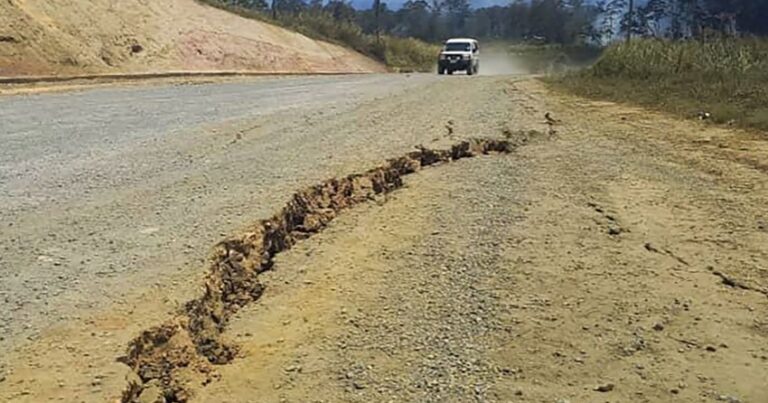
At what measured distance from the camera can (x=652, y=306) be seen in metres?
4.45

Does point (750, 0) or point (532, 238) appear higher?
point (750, 0)

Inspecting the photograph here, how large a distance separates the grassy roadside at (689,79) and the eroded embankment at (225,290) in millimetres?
6480

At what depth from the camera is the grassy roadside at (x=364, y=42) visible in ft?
172

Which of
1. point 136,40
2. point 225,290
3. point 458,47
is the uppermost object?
point 136,40

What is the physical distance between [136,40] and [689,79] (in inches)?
800

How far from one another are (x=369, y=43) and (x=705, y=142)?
154 ft

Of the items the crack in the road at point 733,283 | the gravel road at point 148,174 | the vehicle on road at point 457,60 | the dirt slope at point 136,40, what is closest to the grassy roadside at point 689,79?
the gravel road at point 148,174

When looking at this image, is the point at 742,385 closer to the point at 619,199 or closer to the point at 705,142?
the point at 619,199

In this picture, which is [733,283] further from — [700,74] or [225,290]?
[700,74]

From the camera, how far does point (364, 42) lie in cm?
5572

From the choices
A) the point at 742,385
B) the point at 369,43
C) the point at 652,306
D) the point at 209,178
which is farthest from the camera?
the point at 369,43

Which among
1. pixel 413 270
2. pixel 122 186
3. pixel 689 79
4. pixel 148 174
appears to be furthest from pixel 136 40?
pixel 413 270

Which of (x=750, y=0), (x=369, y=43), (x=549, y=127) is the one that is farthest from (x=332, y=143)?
(x=369, y=43)

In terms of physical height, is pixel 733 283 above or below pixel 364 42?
above
